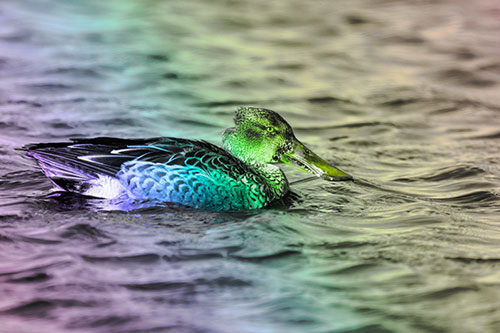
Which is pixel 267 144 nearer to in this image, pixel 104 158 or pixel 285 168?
pixel 285 168

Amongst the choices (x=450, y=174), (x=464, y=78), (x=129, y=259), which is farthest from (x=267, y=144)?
(x=464, y=78)

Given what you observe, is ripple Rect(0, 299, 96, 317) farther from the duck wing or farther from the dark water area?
the duck wing

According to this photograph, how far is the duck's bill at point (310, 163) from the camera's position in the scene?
705 cm

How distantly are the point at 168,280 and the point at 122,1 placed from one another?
10.3 metres

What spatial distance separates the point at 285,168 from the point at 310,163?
133 centimetres

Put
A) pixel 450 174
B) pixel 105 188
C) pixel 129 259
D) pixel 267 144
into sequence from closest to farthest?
pixel 129 259 < pixel 105 188 < pixel 267 144 < pixel 450 174

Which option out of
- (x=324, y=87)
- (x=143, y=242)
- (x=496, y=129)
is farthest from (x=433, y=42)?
(x=143, y=242)

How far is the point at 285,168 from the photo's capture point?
27.6 feet

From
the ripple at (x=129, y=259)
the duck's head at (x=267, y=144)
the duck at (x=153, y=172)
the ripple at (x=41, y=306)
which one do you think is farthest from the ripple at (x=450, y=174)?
the ripple at (x=41, y=306)

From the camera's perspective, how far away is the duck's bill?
23.1 ft

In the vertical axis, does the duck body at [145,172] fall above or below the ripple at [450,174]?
above

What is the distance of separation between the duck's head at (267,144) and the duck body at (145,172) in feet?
1.63

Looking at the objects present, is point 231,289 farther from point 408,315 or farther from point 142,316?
point 408,315

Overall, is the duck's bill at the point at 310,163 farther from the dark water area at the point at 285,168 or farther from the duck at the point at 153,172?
the duck at the point at 153,172
